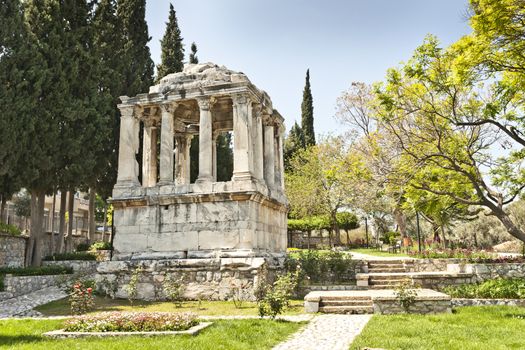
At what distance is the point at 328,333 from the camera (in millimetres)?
8648

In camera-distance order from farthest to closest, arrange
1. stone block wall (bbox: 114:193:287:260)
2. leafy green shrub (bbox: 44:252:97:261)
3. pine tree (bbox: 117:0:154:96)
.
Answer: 1. pine tree (bbox: 117:0:154:96)
2. leafy green shrub (bbox: 44:252:97:261)
3. stone block wall (bbox: 114:193:287:260)

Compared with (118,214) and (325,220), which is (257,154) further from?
(325,220)

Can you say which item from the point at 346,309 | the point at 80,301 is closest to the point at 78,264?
the point at 80,301

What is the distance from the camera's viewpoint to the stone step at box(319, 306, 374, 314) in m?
11.2

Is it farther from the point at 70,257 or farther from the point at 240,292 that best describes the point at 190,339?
the point at 70,257

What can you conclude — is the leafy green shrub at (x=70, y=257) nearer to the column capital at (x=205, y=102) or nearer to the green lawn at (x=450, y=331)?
the column capital at (x=205, y=102)

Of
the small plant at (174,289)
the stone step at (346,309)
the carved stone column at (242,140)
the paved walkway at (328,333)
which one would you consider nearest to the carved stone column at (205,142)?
the carved stone column at (242,140)

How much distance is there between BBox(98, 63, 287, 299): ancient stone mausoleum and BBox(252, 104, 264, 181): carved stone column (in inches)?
1.5

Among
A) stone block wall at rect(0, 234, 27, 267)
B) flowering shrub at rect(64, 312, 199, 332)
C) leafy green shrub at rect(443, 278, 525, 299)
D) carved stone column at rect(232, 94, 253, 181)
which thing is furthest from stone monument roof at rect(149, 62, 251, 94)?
stone block wall at rect(0, 234, 27, 267)

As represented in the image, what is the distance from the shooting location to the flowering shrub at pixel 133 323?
8844 millimetres

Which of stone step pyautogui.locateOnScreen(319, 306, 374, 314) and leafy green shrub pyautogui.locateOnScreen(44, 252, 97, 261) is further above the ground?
leafy green shrub pyautogui.locateOnScreen(44, 252, 97, 261)

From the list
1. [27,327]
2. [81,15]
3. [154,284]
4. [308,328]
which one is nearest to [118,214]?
[154,284]

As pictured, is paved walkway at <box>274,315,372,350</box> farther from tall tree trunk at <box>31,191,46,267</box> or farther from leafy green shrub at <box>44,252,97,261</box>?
tall tree trunk at <box>31,191,46,267</box>

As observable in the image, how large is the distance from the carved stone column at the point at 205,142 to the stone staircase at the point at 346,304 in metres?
5.76
